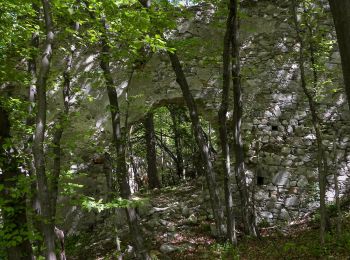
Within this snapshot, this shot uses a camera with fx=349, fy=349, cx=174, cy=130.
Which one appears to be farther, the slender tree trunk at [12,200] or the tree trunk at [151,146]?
the tree trunk at [151,146]

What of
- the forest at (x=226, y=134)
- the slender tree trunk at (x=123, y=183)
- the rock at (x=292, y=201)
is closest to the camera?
the slender tree trunk at (x=123, y=183)

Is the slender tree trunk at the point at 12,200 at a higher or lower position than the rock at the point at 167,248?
higher

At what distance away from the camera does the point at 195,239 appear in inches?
275

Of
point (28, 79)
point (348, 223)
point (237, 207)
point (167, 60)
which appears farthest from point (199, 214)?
point (28, 79)

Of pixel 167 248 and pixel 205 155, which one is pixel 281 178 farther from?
pixel 167 248

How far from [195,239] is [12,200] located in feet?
13.1

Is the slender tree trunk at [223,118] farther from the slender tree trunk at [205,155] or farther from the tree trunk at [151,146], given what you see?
the tree trunk at [151,146]

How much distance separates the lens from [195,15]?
350 inches

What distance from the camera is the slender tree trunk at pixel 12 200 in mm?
4020

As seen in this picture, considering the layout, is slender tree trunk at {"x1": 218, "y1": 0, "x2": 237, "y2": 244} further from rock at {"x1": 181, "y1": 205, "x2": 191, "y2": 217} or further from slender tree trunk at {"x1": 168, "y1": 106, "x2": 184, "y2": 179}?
slender tree trunk at {"x1": 168, "y1": 106, "x2": 184, "y2": 179}

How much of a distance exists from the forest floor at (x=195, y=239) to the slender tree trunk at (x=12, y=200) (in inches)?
104

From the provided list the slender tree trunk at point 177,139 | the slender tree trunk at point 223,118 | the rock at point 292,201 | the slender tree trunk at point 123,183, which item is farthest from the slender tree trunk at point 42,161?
A: the slender tree trunk at point 177,139

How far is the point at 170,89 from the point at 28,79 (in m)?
4.17

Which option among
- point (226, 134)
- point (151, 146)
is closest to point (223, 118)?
point (226, 134)
